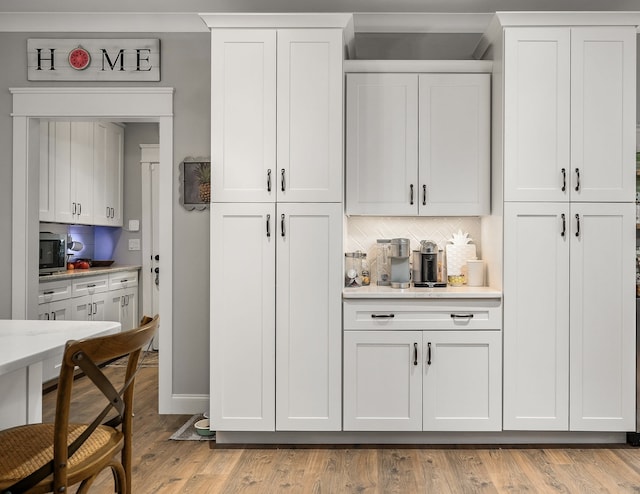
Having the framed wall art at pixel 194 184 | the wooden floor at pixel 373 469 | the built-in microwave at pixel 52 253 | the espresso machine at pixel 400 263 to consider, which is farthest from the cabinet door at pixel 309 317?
the built-in microwave at pixel 52 253

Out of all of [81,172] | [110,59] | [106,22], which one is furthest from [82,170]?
[106,22]

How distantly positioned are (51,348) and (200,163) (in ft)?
8.01

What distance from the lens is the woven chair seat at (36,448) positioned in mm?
1402

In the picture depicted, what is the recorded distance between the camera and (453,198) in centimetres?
338

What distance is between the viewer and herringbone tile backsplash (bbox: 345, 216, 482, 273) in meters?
3.72

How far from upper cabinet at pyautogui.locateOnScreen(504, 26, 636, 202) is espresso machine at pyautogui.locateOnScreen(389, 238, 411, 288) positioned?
68 centimetres

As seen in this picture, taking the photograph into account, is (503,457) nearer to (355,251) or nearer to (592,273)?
(592,273)

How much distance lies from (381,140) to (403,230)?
27.1 inches

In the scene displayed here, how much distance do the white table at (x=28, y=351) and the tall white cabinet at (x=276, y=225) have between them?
126 cm

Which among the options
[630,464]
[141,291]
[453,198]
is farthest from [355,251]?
[141,291]

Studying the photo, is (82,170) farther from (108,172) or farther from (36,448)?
(36,448)

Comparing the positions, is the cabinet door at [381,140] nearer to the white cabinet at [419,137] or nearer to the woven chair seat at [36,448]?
the white cabinet at [419,137]

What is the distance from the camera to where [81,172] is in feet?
17.5

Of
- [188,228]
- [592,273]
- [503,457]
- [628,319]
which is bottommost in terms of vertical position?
[503,457]
